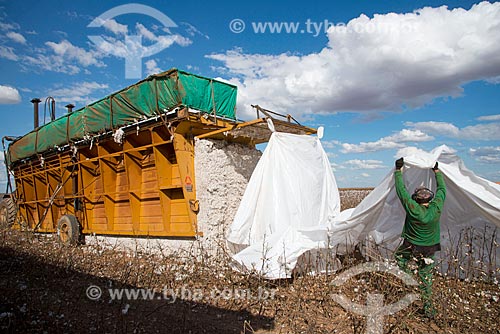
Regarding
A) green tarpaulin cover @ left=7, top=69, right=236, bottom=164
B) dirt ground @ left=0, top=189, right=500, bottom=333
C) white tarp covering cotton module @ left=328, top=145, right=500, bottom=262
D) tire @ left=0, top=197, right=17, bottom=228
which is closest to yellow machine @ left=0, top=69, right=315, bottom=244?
green tarpaulin cover @ left=7, top=69, right=236, bottom=164

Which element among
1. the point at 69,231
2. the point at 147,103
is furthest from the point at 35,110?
the point at 147,103

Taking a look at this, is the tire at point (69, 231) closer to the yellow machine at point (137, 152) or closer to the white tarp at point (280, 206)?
the yellow machine at point (137, 152)

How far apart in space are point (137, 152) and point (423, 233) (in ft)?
20.1

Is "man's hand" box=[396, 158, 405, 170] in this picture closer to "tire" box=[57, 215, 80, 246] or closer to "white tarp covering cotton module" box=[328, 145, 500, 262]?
"white tarp covering cotton module" box=[328, 145, 500, 262]

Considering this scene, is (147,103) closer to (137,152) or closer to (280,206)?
(137,152)

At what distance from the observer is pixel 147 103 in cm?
714

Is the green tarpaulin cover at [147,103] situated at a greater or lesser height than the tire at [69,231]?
greater

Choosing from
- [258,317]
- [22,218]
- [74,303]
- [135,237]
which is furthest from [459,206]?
[22,218]

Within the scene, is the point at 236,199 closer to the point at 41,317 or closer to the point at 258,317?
the point at 258,317

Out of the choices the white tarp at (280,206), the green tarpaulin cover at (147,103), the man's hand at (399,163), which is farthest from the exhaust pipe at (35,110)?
the man's hand at (399,163)

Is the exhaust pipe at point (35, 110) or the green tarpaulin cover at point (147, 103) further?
the exhaust pipe at point (35, 110)

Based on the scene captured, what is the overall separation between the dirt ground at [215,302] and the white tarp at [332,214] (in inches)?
15.6

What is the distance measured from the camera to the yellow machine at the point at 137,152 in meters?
6.74

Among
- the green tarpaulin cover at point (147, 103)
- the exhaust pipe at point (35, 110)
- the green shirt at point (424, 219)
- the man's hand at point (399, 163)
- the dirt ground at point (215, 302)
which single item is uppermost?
the exhaust pipe at point (35, 110)
